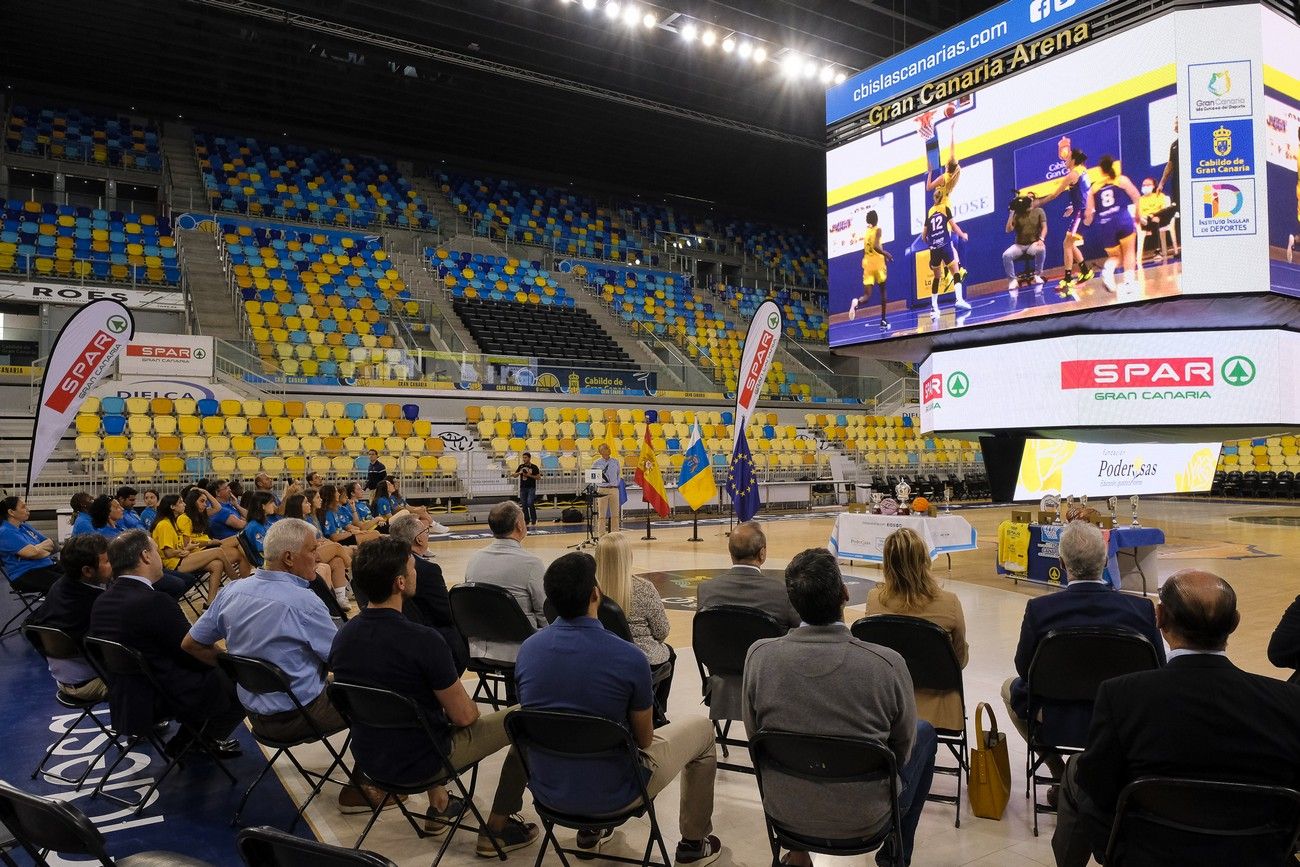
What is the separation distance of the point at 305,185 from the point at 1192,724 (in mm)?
28266

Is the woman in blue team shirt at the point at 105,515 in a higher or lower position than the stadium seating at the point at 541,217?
lower

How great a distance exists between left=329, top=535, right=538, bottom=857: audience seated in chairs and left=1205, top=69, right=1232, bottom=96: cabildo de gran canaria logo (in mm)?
9118

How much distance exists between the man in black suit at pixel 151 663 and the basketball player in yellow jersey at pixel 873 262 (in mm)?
9538

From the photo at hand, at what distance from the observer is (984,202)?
10.1 meters

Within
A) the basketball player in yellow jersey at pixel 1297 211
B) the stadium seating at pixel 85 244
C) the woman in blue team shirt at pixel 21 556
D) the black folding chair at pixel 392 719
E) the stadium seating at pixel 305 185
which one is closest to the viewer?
the black folding chair at pixel 392 719

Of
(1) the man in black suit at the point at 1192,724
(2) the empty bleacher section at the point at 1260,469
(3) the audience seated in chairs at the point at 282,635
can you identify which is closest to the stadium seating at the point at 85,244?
(3) the audience seated in chairs at the point at 282,635

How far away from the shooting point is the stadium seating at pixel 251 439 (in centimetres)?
1337

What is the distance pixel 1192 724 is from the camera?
1.95m

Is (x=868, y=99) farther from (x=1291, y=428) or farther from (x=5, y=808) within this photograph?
(x=5, y=808)

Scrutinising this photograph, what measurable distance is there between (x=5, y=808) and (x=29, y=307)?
829 inches

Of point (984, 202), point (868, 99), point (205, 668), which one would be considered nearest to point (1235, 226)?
point (984, 202)

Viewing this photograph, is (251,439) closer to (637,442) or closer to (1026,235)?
(637,442)

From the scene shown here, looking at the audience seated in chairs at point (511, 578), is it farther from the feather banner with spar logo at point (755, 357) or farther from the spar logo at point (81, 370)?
the spar logo at point (81, 370)

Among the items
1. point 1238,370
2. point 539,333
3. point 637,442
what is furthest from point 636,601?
point 539,333
